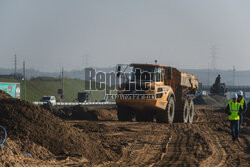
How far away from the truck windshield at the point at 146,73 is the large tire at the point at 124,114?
205cm

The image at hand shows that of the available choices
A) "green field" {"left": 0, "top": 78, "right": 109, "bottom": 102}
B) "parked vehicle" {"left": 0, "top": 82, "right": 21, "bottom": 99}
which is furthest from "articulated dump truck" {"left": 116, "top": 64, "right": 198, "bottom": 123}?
"green field" {"left": 0, "top": 78, "right": 109, "bottom": 102}

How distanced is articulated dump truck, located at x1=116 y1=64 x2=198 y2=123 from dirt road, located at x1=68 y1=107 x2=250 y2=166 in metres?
1.99

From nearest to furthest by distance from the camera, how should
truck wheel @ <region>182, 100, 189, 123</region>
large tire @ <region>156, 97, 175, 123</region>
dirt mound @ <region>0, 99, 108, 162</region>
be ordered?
dirt mound @ <region>0, 99, 108, 162</region>
large tire @ <region>156, 97, 175, 123</region>
truck wheel @ <region>182, 100, 189, 123</region>

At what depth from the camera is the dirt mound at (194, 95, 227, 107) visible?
65.5 m

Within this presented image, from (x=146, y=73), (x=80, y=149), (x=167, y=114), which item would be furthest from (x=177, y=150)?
(x=167, y=114)

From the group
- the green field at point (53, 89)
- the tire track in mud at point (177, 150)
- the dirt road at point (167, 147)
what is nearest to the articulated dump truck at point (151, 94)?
the dirt road at point (167, 147)

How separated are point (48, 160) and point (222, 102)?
61.1 meters

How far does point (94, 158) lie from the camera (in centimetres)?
1084

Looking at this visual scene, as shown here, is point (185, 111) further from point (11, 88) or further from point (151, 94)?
point (11, 88)

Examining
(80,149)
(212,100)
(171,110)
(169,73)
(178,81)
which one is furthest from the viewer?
(212,100)

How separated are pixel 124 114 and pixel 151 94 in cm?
265

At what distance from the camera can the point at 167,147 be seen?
43.9ft

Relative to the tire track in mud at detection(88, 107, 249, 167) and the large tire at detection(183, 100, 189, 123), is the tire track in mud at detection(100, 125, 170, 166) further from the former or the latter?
the large tire at detection(183, 100, 189, 123)

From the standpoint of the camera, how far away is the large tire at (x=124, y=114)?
2220 centimetres
